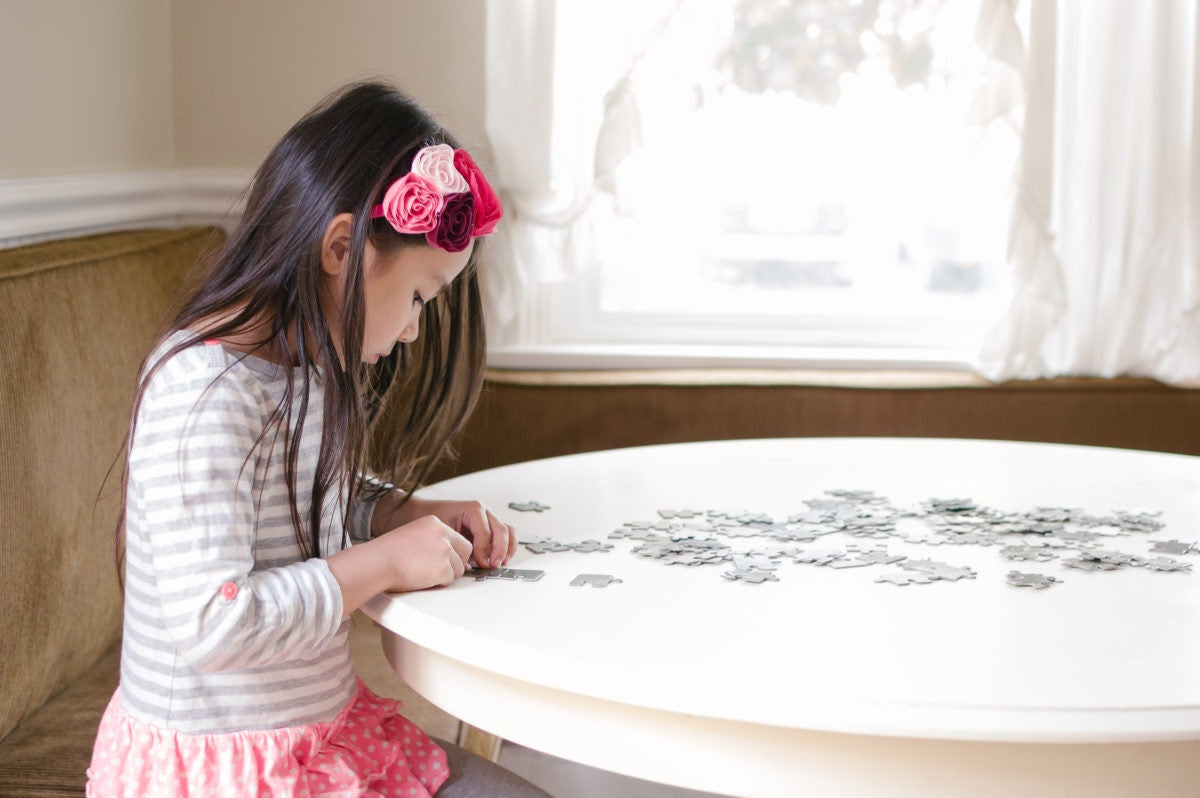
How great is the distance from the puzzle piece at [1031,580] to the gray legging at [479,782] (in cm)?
60

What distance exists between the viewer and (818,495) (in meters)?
1.80

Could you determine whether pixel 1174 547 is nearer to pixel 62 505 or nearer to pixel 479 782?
pixel 479 782

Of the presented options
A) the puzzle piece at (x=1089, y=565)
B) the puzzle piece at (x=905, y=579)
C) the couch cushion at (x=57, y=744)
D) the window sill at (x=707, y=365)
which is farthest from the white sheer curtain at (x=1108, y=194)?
the couch cushion at (x=57, y=744)

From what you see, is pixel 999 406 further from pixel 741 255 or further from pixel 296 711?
pixel 296 711

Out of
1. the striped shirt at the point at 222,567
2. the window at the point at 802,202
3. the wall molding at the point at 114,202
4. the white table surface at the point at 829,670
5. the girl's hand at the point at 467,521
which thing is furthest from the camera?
the window at the point at 802,202

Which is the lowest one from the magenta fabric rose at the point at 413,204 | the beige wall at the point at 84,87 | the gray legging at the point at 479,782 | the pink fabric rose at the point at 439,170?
the gray legging at the point at 479,782

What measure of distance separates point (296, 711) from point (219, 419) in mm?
345

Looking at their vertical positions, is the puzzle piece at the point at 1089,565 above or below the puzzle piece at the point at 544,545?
above

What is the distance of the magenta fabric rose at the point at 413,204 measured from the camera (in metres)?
1.35

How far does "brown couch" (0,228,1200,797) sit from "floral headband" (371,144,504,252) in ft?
2.49

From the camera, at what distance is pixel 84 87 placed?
2521mm

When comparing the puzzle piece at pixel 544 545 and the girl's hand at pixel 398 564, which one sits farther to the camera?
the puzzle piece at pixel 544 545

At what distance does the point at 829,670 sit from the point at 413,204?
659mm

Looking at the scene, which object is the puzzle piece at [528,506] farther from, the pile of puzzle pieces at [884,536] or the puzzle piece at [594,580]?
the puzzle piece at [594,580]
